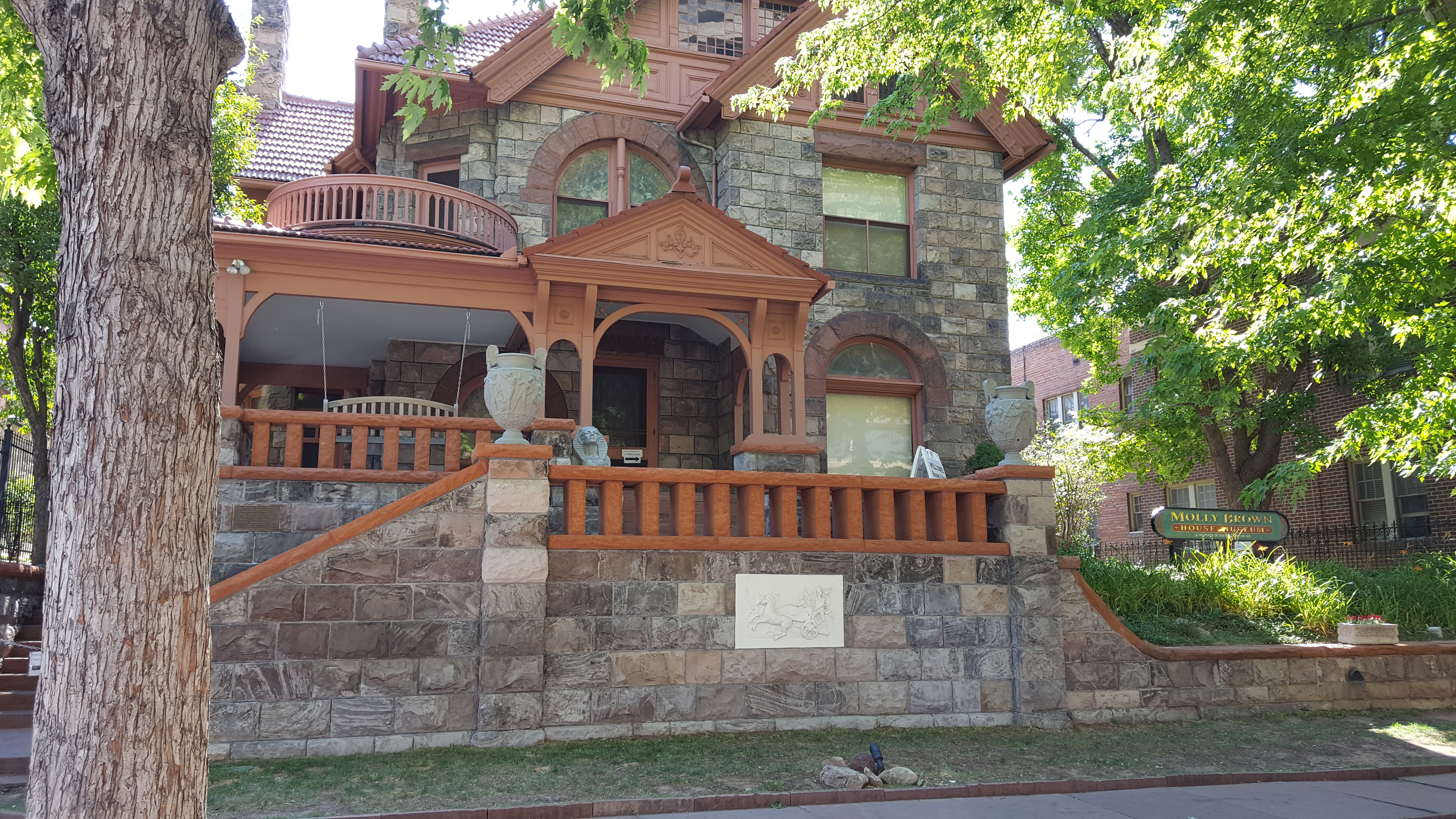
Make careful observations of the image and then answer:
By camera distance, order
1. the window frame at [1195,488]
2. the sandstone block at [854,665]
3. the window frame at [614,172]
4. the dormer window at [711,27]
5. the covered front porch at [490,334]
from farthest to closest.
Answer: the window frame at [1195,488], the dormer window at [711,27], the window frame at [614,172], the covered front porch at [490,334], the sandstone block at [854,665]

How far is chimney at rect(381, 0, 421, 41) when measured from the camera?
18344 mm

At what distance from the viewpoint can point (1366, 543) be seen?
18750mm

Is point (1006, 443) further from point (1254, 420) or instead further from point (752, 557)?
point (1254, 420)

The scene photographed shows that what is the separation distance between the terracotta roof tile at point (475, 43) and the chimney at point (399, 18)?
1.01 m

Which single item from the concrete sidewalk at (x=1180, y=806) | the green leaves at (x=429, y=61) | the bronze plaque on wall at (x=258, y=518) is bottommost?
the concrete sidewalk at (x=1180, y=806)

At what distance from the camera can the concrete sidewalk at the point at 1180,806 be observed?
625 centimetres

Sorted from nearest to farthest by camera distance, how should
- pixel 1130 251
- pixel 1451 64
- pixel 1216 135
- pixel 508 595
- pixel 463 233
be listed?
1. pixel 508 595
2. pixel 1451 64
3. pixel 463 233
4. pixel 1216 135
5. pixel 1130 251

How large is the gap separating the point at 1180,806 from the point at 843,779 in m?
2.20

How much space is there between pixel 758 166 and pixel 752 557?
790 centimetres

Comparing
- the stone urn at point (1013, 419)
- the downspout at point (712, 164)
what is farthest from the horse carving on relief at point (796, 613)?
the downspout at point (712, 164)

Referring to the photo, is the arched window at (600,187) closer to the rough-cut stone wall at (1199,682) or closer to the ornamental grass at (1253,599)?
the ornamental grass at (1253,599)

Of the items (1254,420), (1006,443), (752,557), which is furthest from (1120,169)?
(752,557)

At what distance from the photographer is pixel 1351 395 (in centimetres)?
1909

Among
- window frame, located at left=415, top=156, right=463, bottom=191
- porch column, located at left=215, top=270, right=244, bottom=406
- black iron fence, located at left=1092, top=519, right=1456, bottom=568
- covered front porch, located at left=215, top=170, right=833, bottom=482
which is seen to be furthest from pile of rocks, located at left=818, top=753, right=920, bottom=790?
window frame, located at left=415, top=156, right=463, bottom=191
